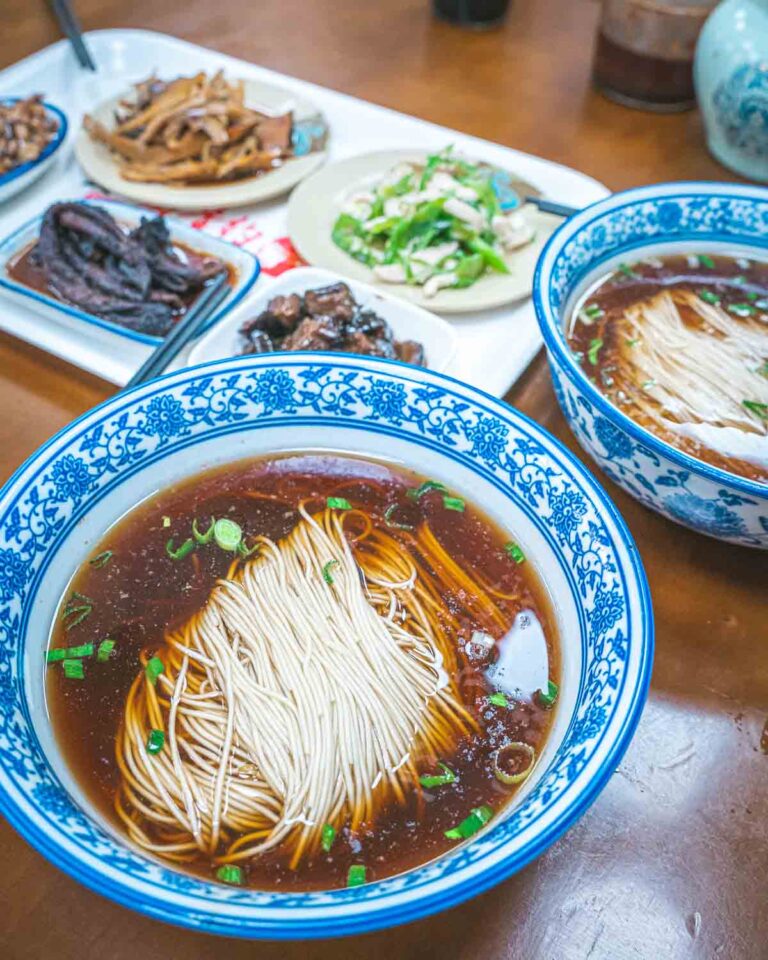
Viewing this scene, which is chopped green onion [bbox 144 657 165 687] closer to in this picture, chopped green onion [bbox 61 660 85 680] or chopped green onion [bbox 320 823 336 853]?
chopped green onion [bbox 61 660 85 680]

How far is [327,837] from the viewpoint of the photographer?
981 mm

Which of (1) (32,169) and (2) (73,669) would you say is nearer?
(2) (73,669)

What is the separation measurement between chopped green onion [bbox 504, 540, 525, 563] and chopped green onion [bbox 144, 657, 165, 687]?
0.54m

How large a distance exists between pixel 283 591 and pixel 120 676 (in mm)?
267

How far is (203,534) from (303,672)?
0.29 meters

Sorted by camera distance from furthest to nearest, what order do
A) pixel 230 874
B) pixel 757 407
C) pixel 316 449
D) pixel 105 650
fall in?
pixel 757 407
pixel 316 449
pixel 105 650
pixel 230 874

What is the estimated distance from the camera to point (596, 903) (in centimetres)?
105

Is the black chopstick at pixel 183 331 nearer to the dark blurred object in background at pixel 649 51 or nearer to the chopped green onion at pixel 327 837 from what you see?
the chopped green onion at pixel 327 837

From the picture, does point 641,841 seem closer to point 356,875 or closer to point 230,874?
point 356,875

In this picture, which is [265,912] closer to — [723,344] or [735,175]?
[723,344]

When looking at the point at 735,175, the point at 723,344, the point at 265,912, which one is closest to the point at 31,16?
the point at 735,175

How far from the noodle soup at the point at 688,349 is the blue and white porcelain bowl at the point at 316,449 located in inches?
18.4

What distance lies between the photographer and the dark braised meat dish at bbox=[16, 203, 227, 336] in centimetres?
185

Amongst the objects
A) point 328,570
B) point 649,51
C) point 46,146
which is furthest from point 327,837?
point 649,51
